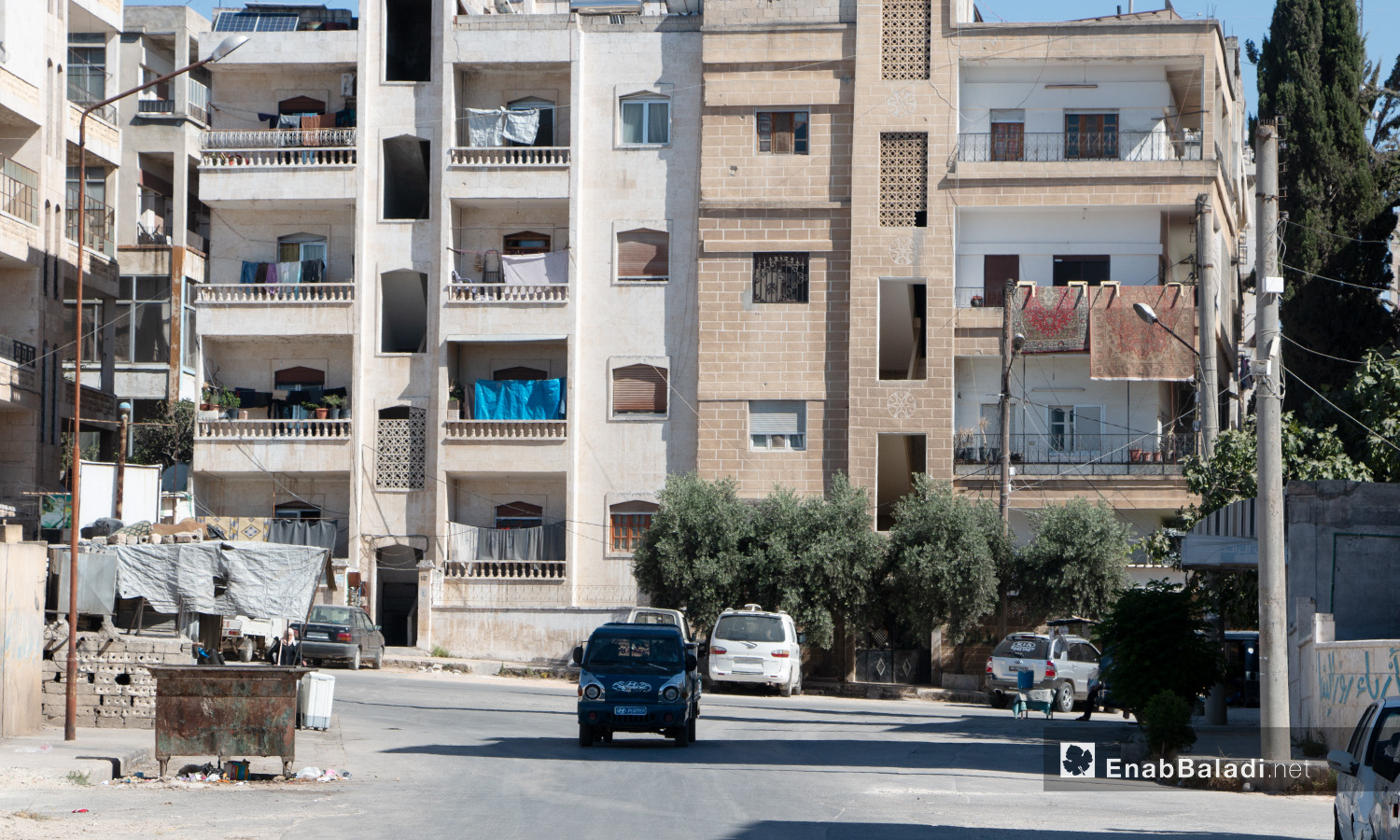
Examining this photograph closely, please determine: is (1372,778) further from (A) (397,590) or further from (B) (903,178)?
(A) (397,590)

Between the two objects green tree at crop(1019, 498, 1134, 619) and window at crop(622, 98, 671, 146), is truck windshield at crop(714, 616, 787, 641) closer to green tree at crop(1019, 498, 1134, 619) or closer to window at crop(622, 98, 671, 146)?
green tree at crop(1019, 498, 1134, 619)

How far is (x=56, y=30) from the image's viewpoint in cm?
3925

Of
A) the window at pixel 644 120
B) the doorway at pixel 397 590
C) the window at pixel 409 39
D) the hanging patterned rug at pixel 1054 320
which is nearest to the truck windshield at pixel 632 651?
the hanging patterned rug at pixel 1054 320

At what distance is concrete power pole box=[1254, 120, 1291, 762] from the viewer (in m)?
17.5

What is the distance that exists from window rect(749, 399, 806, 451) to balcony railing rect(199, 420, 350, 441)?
11914 mm

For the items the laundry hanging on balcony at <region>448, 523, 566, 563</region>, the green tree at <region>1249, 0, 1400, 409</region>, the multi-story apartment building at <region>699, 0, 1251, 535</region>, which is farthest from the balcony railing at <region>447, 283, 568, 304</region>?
the green tree at <region>1249, 0, 1400, 409</region>

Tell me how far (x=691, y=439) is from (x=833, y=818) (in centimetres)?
3215

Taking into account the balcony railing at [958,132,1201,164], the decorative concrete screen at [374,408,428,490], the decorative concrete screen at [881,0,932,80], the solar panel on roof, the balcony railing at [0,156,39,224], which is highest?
A: the solar panel on roof

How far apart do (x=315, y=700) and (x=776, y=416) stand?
80.2ft

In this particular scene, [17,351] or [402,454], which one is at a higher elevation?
[17,351]

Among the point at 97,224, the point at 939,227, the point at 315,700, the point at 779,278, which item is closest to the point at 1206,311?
the point at 939,227

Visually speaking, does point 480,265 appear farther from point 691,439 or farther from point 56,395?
point 56,395

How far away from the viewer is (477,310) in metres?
45.6

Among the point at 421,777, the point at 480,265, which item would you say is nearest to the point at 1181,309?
the point at 480,265
